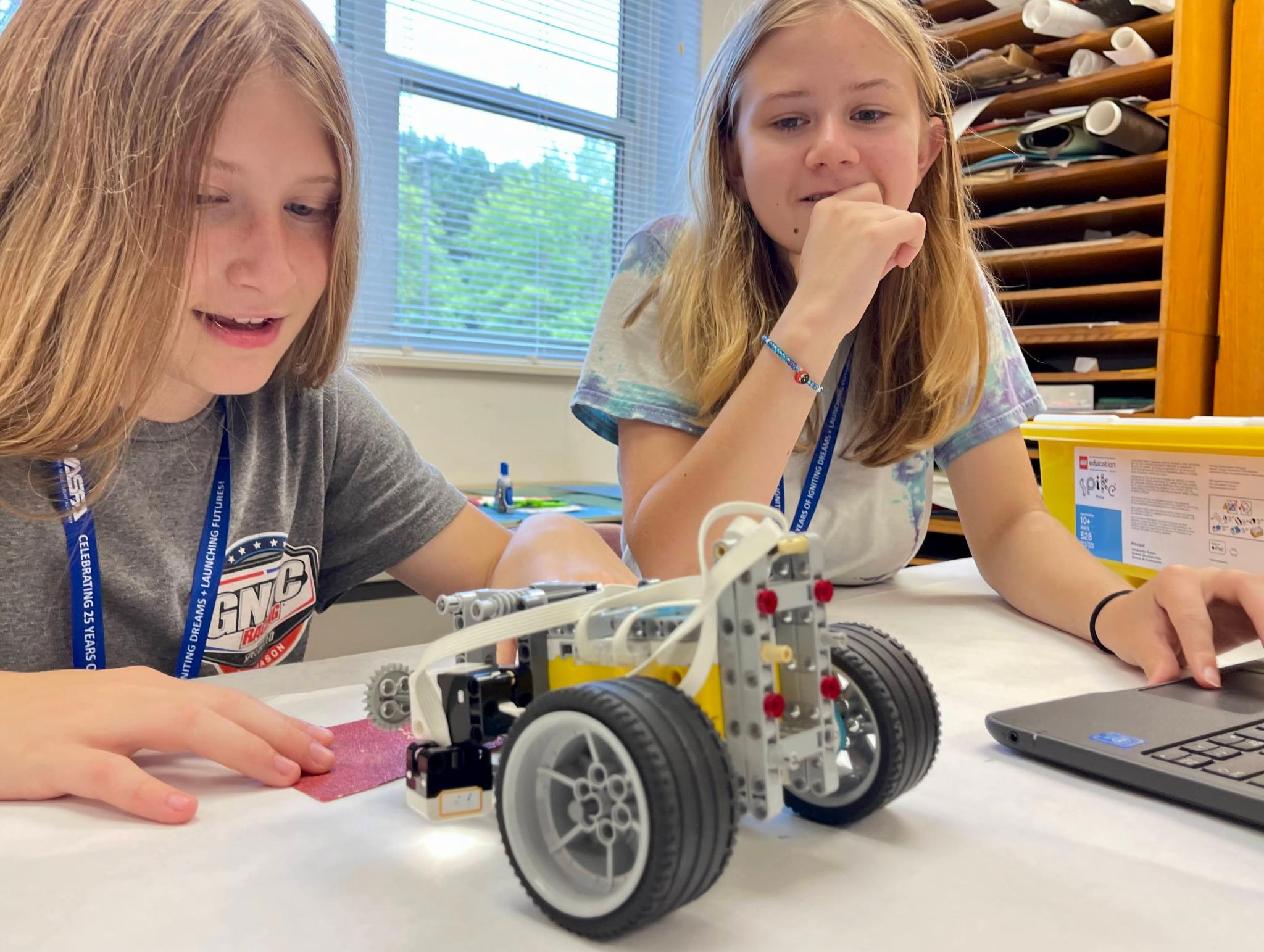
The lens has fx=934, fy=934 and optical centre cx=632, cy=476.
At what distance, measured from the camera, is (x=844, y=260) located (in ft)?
3.02

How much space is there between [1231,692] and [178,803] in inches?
25.4

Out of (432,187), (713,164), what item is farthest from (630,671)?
(432,187)

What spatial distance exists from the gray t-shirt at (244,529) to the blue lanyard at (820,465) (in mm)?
364

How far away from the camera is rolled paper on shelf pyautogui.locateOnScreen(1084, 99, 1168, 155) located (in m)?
1.65

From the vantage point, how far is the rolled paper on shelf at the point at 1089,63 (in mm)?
1789

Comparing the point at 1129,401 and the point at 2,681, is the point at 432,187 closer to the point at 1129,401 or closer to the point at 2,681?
the point at 1129,401

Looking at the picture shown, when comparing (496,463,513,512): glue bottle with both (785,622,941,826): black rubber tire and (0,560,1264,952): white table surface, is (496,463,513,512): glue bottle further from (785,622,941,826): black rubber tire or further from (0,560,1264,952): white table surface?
(785,622,941,826): black rubber tire

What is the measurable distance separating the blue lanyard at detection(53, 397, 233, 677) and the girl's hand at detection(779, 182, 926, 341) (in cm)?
56

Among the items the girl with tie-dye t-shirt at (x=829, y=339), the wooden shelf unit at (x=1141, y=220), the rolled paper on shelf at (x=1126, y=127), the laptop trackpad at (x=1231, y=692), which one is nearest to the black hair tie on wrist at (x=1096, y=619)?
the girl with tie-dye t-shirt at (x=829, y=339)

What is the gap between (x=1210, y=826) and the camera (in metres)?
0.45

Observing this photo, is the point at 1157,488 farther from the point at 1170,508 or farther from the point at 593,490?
the point at 593,490

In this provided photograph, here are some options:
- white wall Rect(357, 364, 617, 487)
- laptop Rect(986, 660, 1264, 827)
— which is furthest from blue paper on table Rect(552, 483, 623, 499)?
laptop Rect(986, 660, 1264, 827)

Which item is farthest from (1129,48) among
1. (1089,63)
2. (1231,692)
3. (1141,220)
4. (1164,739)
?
(1164,739)

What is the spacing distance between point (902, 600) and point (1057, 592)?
0.52 ft
